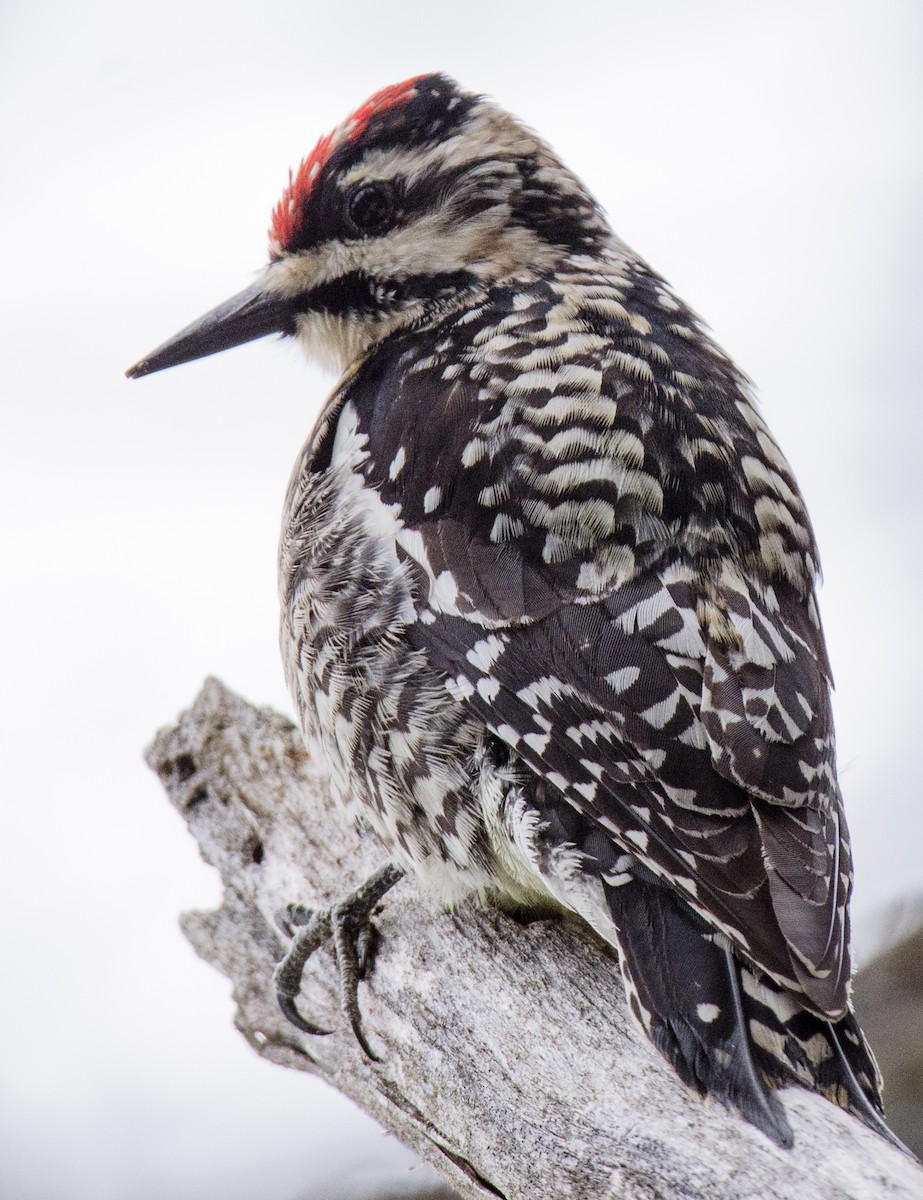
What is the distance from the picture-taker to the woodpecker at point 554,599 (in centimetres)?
166

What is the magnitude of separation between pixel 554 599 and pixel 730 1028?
65cm

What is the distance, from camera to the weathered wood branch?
151 cm

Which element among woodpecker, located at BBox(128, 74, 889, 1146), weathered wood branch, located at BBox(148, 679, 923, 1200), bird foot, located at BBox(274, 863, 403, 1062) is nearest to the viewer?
weathered wood branch, located at BBox(148, 679, 923, 1200)

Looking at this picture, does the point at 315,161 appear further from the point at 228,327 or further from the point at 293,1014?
the point at 293,1014

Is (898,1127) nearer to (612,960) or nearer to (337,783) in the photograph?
(612,960)

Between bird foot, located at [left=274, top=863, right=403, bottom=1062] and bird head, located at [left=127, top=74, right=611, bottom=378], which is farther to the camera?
bird head, located at [left=127, top=74, right=611, bottom=378]

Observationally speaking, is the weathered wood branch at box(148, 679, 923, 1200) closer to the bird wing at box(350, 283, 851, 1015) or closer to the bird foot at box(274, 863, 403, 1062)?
the bird foot at box(274, 863, 403, 1062)

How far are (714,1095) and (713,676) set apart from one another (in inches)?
22.0

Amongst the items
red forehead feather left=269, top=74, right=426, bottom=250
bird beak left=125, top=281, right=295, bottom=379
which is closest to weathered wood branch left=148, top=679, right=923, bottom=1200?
bird beak left=125, top=281, right=295, bottom=379

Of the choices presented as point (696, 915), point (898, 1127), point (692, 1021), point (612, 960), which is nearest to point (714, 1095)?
point (692, 1021)

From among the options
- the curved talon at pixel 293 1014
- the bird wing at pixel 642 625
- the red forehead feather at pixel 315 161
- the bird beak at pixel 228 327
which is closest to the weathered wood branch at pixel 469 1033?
the curved talon at pixel 293 1014

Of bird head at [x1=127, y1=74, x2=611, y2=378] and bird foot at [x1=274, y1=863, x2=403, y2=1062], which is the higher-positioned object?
bird head at [x1=127, y1=74, x2=611, y2=378]

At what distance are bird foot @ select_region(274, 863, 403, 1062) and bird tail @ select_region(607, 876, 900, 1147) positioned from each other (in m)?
0.71

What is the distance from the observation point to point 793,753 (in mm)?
1739
